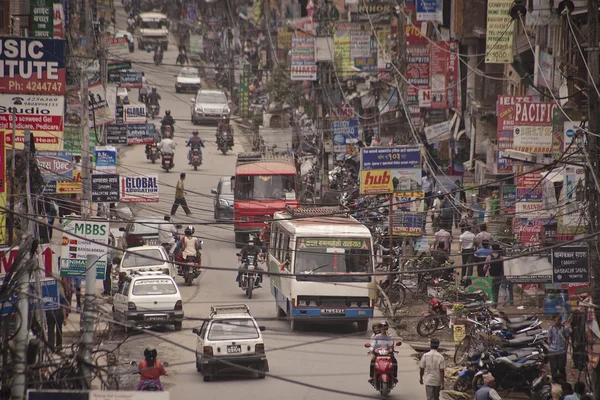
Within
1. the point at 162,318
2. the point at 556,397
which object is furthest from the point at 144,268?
the point at 556,397

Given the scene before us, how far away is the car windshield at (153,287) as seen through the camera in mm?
25578

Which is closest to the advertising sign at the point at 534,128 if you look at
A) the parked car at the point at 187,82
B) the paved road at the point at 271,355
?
the paved road at the point at 271,355

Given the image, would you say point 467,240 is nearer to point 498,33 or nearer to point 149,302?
point 498,33

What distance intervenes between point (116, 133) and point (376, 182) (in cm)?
1487

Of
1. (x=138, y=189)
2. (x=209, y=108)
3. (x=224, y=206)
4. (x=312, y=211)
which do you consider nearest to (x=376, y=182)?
(x=312, y=211)

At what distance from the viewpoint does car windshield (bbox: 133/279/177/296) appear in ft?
83.9

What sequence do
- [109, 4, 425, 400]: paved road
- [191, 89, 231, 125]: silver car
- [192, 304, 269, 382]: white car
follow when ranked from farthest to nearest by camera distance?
[191, 89, 231, 125]: silver car, [192, 304, 269, 382]: white car, [109, 4, 425, 400]: paved road

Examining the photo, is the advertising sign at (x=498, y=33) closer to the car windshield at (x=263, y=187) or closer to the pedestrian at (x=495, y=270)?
the pedestrian at (x=495, y=270)

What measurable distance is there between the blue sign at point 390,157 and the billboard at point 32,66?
7.79 m

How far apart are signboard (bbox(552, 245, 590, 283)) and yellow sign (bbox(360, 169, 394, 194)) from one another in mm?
8240

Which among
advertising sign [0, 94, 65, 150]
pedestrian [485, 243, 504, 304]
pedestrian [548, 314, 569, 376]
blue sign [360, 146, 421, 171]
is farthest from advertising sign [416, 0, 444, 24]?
pedestrian [548, 314, 569, 376]

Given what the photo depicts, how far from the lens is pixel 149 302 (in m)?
25.3

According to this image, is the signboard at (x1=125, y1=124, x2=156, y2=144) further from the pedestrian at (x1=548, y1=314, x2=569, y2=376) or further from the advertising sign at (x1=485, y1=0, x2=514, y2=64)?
the pedestrian at (x1=548, y1=314, x2=569, y2=376)

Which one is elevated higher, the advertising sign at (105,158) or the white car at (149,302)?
the advertising sign at (105,158)
